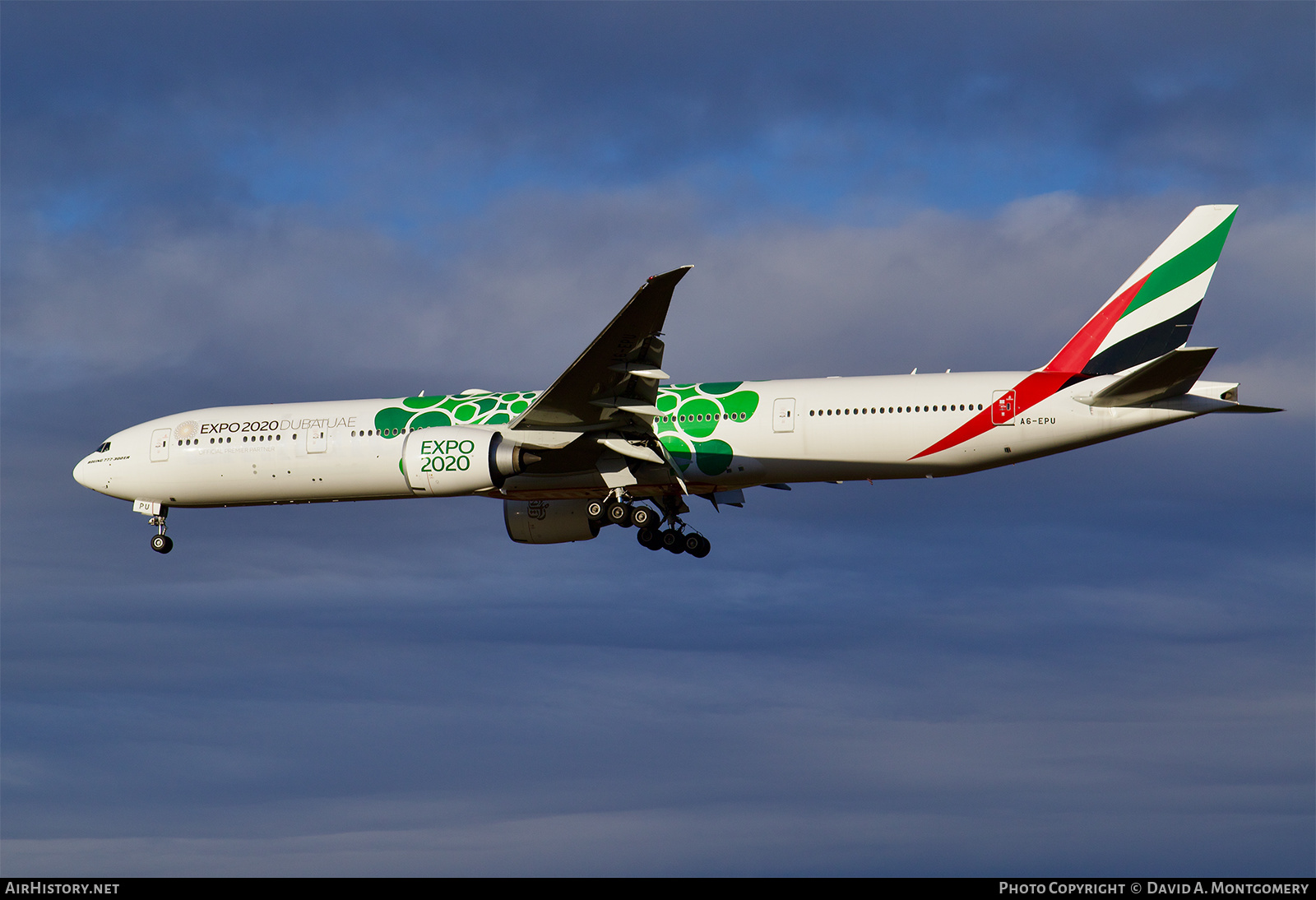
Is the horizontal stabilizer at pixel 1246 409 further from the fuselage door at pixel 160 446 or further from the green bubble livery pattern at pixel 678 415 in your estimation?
the fuselage door at pixel 160 446

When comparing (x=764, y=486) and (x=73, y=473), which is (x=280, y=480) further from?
(x=764, y=486)

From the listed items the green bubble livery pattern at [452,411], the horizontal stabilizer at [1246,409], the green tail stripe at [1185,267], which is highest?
the green tail stripe at [1185,267]

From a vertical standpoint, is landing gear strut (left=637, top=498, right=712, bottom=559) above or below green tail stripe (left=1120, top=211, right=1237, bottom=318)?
below

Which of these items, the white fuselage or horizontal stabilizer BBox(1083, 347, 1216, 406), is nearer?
horizontal stabilizer BBox(1083, 347, 1216, 406)

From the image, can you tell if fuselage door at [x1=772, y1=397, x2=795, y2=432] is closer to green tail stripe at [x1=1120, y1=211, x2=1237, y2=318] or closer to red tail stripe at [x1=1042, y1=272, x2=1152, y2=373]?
red tail stripe at [x1=1042, y1=272, x2=1152, y2=373]

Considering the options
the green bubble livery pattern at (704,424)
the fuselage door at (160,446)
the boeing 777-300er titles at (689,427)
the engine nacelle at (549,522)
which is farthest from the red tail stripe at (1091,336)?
the fuselage door at (160,446)

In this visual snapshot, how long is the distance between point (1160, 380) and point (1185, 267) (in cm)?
455

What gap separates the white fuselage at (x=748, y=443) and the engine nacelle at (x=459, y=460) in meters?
0.76

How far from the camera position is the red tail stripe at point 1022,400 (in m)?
28.9

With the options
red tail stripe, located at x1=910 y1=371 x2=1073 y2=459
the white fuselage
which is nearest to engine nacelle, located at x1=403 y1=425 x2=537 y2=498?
the white fuselage

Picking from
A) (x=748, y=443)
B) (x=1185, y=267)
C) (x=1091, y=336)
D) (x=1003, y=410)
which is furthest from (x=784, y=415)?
(x=1185, y=267)

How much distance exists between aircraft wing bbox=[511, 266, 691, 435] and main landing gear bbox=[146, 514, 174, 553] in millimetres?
10988

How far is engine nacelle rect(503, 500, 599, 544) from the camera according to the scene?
3388cm
